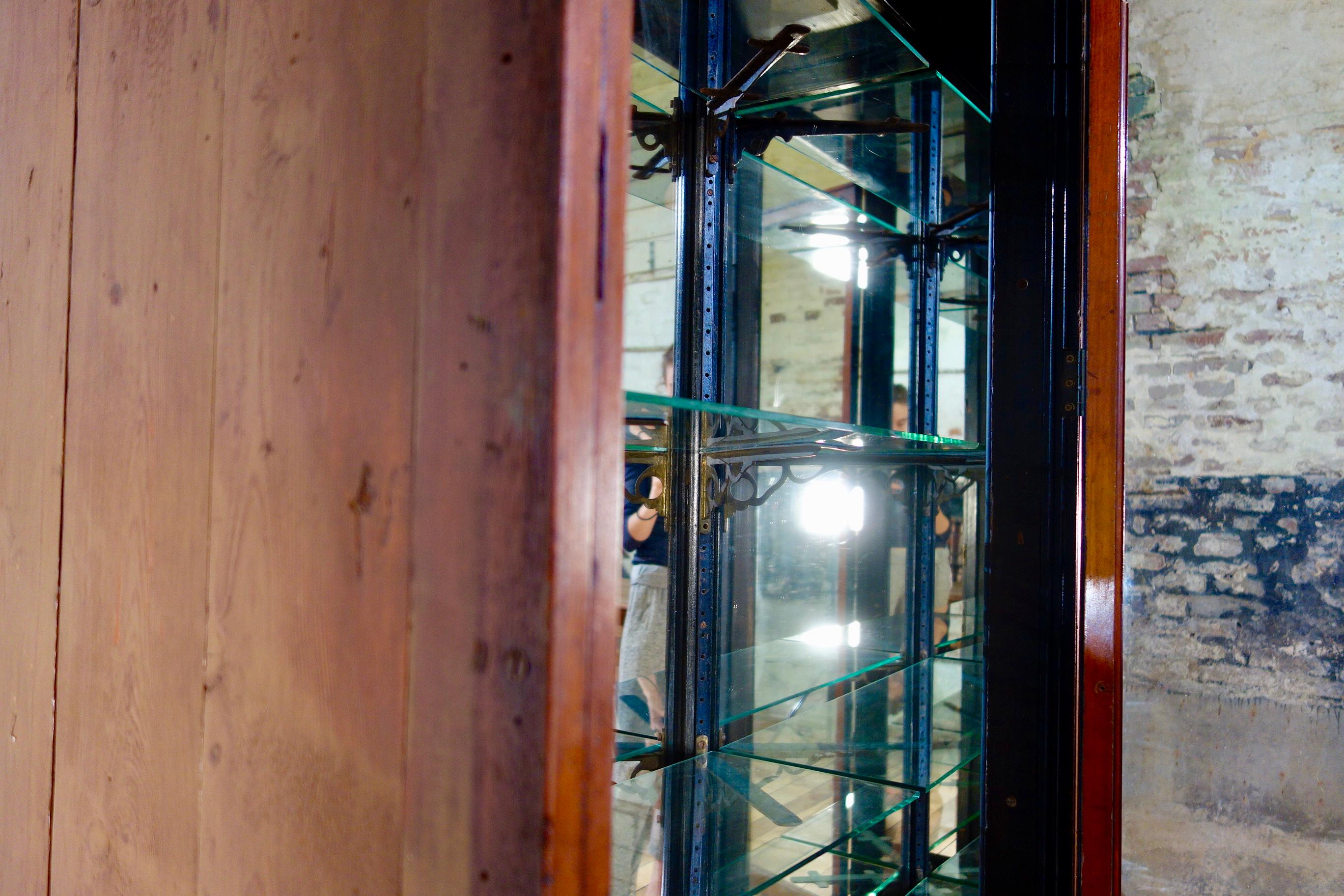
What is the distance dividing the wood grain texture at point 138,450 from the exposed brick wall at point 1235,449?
2878 millimetres

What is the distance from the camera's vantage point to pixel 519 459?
432 millimetres

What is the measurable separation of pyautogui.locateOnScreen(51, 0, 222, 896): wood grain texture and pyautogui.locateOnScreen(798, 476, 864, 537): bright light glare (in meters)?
1.58

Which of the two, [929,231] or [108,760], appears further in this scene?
[929,231]

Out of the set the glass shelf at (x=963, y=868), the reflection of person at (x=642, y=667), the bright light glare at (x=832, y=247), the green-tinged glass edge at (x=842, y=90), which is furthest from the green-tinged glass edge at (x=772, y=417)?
the bright light glare at (x=832, y=247)

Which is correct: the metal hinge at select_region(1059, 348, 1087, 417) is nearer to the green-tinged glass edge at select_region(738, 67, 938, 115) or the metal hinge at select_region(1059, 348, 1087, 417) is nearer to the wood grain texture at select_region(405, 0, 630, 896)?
the wood grain texture at select_region(405, 0, 630, 896)

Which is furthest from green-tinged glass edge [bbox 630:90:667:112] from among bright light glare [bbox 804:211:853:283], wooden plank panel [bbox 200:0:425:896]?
wooden plank panel [bbox 200:0:425:896]

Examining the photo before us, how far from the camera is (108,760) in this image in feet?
2.34

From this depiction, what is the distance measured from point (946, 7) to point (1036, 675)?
57.1 inches

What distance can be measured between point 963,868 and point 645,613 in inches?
45.6

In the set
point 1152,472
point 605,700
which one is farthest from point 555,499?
point 1152,472

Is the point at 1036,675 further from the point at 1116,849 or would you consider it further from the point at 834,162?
the point at 834,162

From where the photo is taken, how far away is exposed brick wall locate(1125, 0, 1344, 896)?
271 cm

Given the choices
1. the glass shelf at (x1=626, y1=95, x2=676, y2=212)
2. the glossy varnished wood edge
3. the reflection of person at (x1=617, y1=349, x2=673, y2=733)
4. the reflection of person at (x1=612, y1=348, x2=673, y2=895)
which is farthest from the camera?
the reflection of person at (x1=617, y1=349, x2=673, y2=733)

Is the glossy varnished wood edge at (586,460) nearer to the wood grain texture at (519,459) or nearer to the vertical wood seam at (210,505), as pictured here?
the wood grain texture at (519,459)
